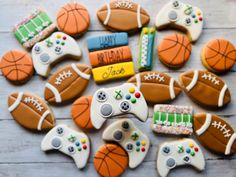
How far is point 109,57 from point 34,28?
30cm

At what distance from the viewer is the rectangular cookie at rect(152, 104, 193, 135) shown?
1361mm

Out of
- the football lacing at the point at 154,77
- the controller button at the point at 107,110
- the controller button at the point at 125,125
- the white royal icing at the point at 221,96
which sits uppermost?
the football lacing at the point at 154,77

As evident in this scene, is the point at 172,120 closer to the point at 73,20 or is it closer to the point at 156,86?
the point at 156,86

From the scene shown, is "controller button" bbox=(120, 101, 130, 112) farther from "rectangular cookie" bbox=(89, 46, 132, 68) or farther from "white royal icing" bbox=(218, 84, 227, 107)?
"white royal icing" bbox=(218, 84, 227, 107)

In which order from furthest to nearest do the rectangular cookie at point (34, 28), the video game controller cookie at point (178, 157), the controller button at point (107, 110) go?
the rectangular cookie at point (34, 28) → the video game controller cookie at point (178, 157) → the controller button at point (107, 110)

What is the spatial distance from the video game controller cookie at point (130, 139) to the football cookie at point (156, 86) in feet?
0.39

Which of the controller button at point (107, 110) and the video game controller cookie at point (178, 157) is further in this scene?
the video game controller cookie at point (178, 157)

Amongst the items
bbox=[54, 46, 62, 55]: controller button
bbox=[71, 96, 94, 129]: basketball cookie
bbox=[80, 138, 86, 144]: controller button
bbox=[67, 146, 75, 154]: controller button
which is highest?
bbox=[54, 46, 62, 55]: controller button

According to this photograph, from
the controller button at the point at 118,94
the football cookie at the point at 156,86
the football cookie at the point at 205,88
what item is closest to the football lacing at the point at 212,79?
the football cookie at the point at 205,88

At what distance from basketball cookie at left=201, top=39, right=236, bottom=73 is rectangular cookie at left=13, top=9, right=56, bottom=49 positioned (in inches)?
22.2

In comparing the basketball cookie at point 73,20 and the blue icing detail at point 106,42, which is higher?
the basketball cookie at point 73,20

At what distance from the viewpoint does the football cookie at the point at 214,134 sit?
1.36 metres

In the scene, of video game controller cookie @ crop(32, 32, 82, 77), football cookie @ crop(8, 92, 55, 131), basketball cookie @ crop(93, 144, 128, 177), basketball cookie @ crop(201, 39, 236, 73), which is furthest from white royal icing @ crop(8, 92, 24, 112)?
basketball cookie @ crop(201, 39, 236, 73)

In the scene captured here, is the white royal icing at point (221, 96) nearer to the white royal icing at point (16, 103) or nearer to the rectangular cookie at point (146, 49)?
the rectangular cookie at point (146, 49)
